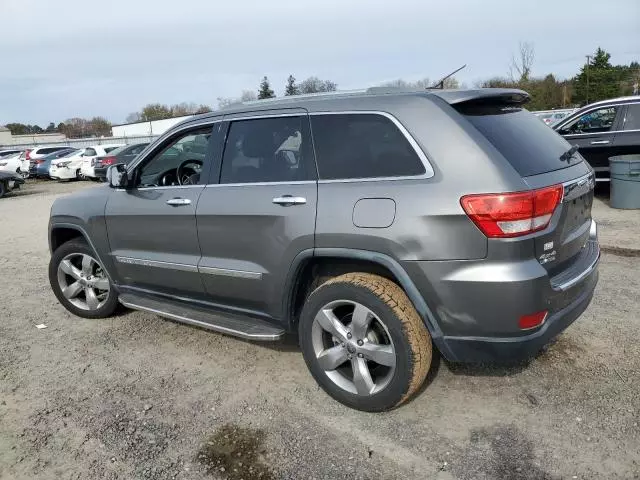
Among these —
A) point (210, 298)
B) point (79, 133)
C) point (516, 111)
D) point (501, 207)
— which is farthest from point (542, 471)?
point (79, 133)

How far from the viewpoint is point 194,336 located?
446 centimetres

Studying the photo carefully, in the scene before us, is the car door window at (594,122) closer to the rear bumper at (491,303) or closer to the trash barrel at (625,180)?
the trash barrel at (625,180)

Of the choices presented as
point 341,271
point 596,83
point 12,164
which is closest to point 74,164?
point 12,164

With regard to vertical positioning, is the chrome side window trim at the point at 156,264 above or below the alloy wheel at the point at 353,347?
above

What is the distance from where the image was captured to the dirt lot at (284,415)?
2.72 metres

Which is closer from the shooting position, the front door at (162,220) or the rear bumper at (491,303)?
the rear bumper at (491,303)

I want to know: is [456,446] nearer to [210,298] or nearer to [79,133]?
[210,298]

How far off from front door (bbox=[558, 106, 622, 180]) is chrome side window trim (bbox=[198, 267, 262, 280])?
8205 millimetres

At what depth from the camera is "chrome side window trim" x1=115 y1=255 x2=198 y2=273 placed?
12.7ft

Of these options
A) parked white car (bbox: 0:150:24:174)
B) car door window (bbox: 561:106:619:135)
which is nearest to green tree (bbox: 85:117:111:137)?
parked white car (bbox: 0:150:24:174)

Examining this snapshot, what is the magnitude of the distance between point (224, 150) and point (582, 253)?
244 centimetres

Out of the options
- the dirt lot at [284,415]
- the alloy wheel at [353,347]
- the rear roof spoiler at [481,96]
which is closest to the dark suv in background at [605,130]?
the dirt lot at [284,415]

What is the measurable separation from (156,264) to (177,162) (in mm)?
1047

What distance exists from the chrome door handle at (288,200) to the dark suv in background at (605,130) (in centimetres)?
817
